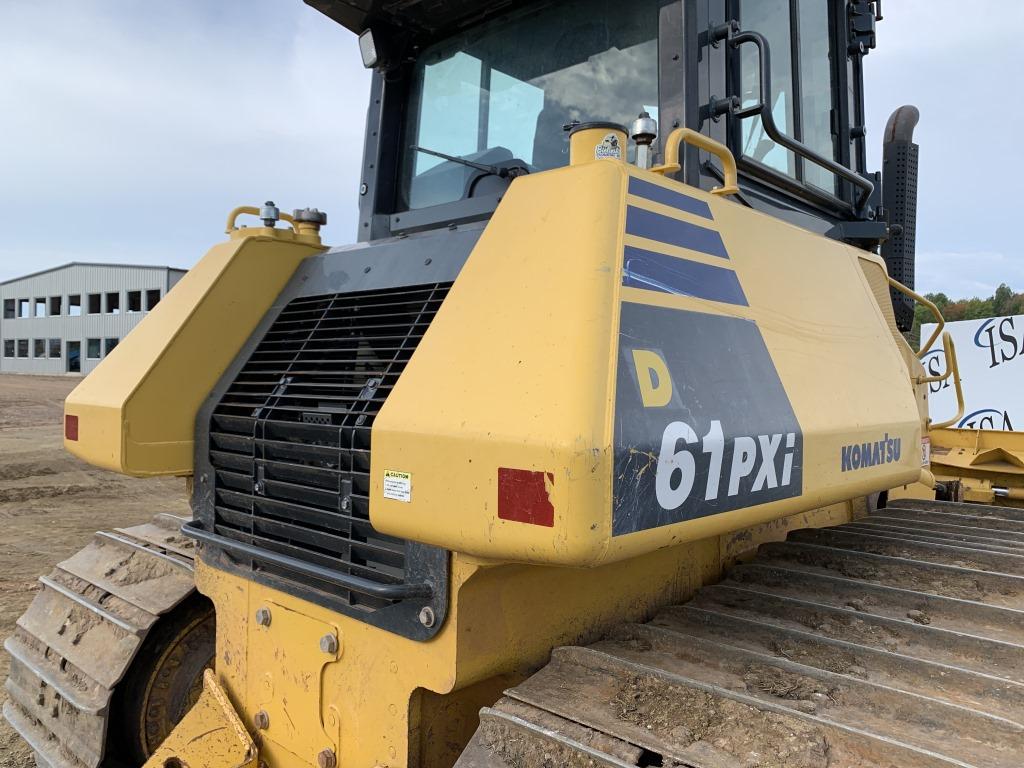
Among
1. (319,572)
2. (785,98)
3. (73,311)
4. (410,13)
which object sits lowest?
(319,572)

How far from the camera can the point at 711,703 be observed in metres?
1.37

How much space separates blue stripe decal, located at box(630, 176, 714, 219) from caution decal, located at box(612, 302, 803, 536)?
0.81 feet

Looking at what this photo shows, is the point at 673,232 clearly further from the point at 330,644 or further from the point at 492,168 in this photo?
the point at 330,644

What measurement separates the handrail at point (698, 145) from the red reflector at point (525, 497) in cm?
83

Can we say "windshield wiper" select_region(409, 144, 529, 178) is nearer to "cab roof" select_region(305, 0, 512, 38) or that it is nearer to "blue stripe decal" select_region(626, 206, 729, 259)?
"cab roof" select_region(305, 0, 512, 38)

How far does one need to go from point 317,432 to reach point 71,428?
105 cm

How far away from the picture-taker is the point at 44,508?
8.28 m

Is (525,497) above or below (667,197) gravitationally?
below

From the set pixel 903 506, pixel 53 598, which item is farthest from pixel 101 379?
pixel 903 506

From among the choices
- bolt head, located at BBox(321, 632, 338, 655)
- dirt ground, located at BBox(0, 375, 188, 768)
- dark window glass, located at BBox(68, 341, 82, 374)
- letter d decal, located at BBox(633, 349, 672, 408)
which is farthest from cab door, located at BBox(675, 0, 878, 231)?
dark window glass, located at BBox(68, 341, 82, 374)

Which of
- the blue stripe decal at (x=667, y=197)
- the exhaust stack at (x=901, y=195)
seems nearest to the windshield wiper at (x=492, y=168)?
the blue stripe decal at (x=667, y=197)

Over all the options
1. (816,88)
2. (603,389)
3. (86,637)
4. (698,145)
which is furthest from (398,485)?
(816,88)

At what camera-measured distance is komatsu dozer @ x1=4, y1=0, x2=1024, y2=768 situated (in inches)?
50.4

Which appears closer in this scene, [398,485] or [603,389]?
[603,389]
